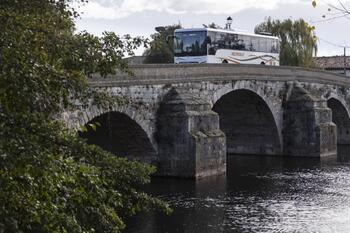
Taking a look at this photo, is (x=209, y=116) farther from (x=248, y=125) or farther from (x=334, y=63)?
(x=334, y=63)

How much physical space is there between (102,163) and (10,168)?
2.20 metres

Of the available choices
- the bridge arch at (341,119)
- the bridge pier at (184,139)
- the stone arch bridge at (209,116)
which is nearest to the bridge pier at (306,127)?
the stone arch bridge at (209,116)

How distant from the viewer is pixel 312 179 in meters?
26.6

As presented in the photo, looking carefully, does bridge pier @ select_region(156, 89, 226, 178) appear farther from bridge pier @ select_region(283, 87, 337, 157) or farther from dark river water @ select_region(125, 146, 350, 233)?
bridge pier @ select_region(283, 87, 337, 157)

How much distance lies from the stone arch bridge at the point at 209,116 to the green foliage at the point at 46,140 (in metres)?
7.67

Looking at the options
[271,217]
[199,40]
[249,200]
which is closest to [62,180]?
[271,217]

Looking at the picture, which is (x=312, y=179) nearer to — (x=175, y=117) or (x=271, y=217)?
(x=175, y=117)

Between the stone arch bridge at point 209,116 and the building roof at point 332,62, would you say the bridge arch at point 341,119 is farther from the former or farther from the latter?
the building roof at point 332,62

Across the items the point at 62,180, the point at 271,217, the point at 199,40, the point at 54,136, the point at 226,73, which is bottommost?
the point at 271,217

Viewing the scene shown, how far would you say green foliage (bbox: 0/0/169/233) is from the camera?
5.97 meters

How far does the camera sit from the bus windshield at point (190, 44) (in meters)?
36.6

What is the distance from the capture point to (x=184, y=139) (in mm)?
24875

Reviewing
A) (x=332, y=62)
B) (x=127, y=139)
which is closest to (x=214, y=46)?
(x=127, y=139)

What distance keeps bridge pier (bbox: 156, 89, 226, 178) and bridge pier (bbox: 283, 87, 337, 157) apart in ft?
35.1
